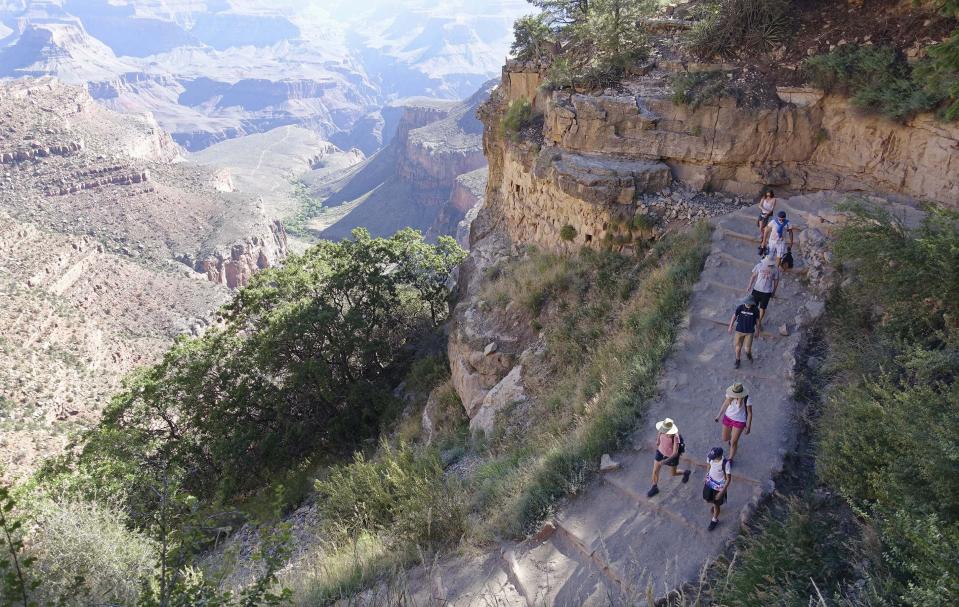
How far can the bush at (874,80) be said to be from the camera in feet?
36.8

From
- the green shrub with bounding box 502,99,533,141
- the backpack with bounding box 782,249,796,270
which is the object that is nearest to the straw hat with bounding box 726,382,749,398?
the backpack with bounding box 782,249,796,270

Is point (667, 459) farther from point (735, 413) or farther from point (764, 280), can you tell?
point (764, 280)

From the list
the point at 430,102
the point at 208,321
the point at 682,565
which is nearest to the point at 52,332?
the point at 208,321

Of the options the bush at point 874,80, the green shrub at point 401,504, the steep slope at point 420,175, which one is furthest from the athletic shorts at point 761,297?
the steep slope at point 420,175

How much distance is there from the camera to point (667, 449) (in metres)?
6.93

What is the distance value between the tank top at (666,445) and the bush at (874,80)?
9.34 meters

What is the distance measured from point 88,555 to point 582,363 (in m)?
9.20

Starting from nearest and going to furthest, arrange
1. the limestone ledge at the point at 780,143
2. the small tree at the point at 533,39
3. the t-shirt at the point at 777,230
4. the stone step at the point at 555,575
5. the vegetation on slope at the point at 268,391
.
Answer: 1. the stone step at the point at 555,575
2. the t-shirt at the point at 777,230
3. the limestone ledge at the point at 780,143
4. the vegetation on slope at the point at 268,391
5. the small tree at the point at 533,39

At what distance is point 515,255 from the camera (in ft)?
59.7

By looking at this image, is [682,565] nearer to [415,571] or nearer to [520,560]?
[520,560]

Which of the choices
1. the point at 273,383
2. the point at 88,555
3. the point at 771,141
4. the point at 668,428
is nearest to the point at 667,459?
the point at 668,428

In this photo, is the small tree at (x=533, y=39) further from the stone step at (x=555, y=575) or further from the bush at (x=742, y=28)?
the stone step at (x=555, y=575)

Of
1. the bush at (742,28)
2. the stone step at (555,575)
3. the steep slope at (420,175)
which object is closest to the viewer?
the stone step at (555,575)

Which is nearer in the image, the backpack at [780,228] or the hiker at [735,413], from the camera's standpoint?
the hiker at [735,413]
